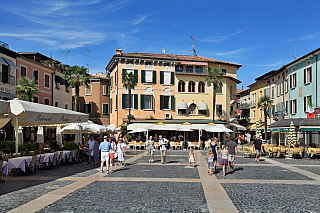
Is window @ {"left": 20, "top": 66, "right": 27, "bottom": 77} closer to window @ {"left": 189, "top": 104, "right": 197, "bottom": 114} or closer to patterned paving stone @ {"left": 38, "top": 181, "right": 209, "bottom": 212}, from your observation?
window @ {"left": 189, "top": 104, "right": 197, "bottom": 114}

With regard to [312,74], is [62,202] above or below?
below

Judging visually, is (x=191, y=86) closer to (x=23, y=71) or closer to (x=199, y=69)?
(x=199, y=69)

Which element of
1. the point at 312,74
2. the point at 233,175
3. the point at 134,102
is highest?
the point at 312,74

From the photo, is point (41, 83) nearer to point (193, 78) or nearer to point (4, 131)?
point (4, 131)

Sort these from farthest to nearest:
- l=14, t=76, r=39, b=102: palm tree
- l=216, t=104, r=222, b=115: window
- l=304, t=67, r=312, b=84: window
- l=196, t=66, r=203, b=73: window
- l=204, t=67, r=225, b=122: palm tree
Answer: l=196, t=66, r=203, b=73: window → l=216, t=104, r=222, b=115: window → l=204, t=67, r=225, b=122: palm tree → l=304, t=67, r=312, b=84: window → l=14, t=76, r=39, b=102: palm tree

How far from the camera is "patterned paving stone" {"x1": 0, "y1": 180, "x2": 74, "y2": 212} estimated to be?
8148 mm

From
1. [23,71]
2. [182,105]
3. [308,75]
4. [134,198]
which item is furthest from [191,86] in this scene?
[134,198]

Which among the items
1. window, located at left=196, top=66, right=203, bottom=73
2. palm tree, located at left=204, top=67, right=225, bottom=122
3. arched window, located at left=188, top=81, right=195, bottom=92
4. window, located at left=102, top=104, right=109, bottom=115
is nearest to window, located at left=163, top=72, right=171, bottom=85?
arched window, located at left=188, top=81, right=195, bottom=92

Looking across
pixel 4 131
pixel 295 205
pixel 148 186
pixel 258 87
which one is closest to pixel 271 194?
pixel 295 205

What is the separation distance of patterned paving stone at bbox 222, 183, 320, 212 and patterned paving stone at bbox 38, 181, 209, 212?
1038mm

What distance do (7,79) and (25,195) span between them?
23.6 metres

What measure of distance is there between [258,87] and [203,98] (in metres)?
15.2

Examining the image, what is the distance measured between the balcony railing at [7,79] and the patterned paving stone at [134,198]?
21.8 metres

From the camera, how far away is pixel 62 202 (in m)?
8.48
